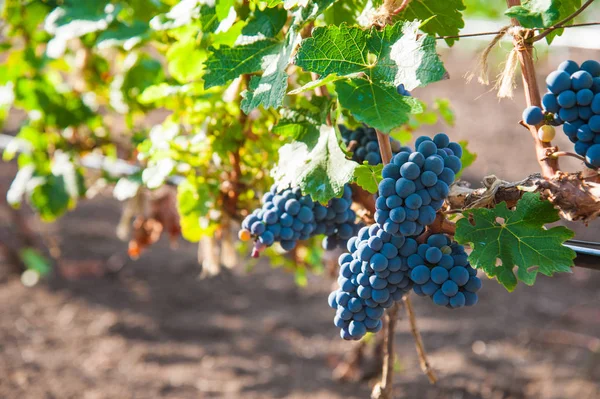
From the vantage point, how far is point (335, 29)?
855 mm

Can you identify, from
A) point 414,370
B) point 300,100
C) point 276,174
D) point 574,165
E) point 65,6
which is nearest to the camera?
point 276,174

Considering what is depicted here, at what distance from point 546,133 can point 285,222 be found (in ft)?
1.57

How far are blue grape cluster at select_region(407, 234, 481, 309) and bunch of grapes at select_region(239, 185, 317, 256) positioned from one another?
272 mm

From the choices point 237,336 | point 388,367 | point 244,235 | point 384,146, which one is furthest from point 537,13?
point 237,336

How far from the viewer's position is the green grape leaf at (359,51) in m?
0.84

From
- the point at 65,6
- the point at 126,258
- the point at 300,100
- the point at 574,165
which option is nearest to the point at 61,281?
the point at 126,258

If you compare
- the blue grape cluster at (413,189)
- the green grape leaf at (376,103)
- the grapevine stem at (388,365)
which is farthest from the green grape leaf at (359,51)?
the grapevine stem at (388,365)

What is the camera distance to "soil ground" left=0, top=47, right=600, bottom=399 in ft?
8.46

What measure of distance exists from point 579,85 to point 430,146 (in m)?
0.22

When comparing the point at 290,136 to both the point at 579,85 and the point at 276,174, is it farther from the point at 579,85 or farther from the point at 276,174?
the point at 579,85

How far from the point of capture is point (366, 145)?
1.17 metres

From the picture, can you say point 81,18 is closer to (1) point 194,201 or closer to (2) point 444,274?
(1) point 194,201

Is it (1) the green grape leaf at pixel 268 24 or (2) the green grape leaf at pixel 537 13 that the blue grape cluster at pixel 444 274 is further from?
(1) the green grape leaf at pixel 268 24

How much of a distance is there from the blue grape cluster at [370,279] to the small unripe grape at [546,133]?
245mm
